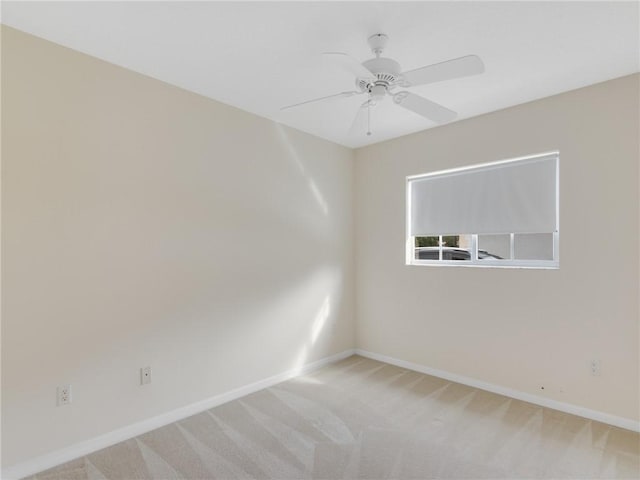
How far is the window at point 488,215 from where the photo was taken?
112 inches

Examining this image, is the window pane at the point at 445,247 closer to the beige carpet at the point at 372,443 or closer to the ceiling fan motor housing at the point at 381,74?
the beige carpet at the point at 372,443

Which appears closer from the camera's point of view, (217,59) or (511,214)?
(217,59)

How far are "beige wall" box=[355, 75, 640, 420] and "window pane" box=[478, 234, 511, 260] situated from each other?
0.65 feet

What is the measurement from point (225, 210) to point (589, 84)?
9.74ft

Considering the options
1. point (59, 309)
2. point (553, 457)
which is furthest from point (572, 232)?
point (59, 309)

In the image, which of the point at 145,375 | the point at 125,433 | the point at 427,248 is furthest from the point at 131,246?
the point at 427,248

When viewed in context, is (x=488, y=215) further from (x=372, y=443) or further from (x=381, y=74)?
(x=372, y=443)

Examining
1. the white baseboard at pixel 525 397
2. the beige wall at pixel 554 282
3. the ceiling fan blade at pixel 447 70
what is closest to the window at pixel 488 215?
the beige wall at pixel 554 282

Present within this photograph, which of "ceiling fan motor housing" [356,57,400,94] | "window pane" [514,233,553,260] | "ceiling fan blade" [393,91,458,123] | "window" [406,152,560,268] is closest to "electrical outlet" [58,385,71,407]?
"ceiling fan motor housing" [356,57,400,94]

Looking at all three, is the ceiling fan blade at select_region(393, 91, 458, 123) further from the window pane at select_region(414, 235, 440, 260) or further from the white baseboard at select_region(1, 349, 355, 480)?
the white baseboard at select_region(1, 349, 355, 480)

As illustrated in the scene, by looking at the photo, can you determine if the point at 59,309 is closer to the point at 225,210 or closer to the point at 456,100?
the point at 225,210

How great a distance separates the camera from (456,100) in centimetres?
283

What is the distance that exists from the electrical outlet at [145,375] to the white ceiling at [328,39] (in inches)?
82.6

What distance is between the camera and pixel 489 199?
3.14 metres
